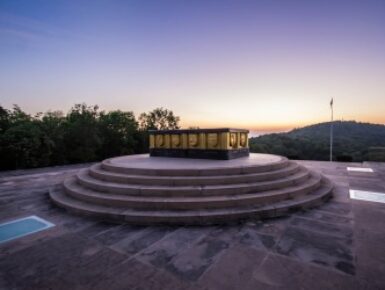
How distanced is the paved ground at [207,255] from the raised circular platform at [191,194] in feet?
0.93

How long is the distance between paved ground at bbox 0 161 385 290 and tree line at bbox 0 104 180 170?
10999 millimetres

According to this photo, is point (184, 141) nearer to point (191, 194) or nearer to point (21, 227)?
point (191, 194)

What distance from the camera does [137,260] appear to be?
3.08 meters

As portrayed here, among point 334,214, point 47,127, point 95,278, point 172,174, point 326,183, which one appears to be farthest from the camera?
point 47,127

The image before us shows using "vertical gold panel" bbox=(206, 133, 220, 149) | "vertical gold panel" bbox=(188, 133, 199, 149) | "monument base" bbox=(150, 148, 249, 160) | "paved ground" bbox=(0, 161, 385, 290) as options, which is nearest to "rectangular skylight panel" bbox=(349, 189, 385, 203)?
"paved ground" bbox=(0, 161, 385, 290)

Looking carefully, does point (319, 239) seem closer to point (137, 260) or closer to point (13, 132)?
point (137, 260)

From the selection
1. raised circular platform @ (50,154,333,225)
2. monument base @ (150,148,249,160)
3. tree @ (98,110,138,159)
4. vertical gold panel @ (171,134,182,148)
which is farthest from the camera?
tree @ (98,110,138,159)

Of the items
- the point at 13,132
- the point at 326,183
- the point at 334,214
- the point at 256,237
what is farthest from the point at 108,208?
the point at 13,132

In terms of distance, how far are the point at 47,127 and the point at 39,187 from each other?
9.92 m

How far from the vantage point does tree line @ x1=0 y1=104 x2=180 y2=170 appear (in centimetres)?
1334

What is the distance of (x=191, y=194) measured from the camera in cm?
511

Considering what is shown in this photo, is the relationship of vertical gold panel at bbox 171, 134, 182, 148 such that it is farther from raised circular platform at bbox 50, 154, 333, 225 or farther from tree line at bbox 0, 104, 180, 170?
tree line at bbox 0, 104, 180, 170

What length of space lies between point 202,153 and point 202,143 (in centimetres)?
44

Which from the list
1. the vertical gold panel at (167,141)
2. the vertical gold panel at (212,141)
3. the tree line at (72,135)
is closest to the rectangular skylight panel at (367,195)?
the vertical gold panel at (212,141)
